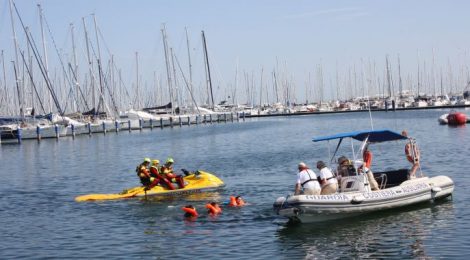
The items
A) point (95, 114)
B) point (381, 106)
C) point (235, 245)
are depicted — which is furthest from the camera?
point (381, 106)

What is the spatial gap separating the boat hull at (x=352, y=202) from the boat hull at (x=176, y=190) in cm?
942

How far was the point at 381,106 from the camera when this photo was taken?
165 m

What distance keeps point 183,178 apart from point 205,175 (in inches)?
44.6

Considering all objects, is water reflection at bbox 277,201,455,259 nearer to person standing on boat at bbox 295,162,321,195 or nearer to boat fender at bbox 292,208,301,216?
boat fender at bbox 292,208,301,216

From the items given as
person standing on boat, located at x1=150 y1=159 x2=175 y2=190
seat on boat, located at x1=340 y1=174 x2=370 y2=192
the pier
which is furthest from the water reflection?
the pier

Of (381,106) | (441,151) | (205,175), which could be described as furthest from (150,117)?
(205,175)

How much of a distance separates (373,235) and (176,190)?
12142 millimetres

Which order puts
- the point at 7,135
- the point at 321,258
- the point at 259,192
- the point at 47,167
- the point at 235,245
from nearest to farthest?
the point at 321,258, the point at 235,245, the point at 259,192, the point at 47,167, the point at 7,135

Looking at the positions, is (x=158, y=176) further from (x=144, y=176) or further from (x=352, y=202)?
(x=352, y=202)

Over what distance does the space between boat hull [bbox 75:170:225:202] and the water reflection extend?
31.1 ft

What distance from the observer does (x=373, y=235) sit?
20.3 m

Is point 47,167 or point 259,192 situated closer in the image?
point 259,192

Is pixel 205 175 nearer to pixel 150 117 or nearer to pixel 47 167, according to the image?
pixel 47 167

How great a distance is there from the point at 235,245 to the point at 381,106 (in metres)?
150
